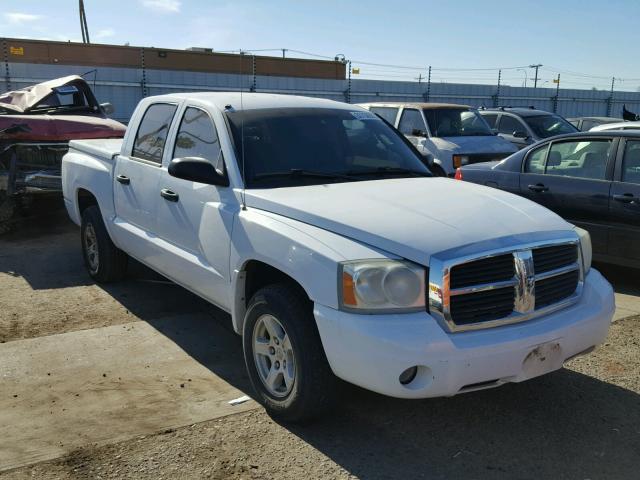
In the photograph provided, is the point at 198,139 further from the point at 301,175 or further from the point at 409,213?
the point at 409,213

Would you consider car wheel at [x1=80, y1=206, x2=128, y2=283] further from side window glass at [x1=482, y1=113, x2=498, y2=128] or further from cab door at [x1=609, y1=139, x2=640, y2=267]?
side window glass at [x1=482, y1=113, x2=498, y2=128]

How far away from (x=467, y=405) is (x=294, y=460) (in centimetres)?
123

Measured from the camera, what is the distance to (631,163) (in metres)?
6.54

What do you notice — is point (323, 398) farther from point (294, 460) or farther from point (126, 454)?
point (126, 454)

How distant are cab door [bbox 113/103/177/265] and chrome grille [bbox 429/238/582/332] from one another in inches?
107

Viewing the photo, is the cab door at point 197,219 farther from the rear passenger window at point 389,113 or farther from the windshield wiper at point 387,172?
the rear passenger window at point 389,113

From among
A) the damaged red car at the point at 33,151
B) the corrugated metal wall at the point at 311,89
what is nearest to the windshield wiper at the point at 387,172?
the damaged red car at the point at 33,151

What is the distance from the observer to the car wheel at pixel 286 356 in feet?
11.5

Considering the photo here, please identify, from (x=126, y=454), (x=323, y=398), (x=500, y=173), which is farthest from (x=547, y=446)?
(x=500, y=173)

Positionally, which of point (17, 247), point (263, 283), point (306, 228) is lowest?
point (17, 247)

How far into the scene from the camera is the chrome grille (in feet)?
10.6

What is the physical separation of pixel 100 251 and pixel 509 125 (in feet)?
33.8

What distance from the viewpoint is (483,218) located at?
366 centimetres

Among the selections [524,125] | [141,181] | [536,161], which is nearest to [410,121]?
[524,125]
